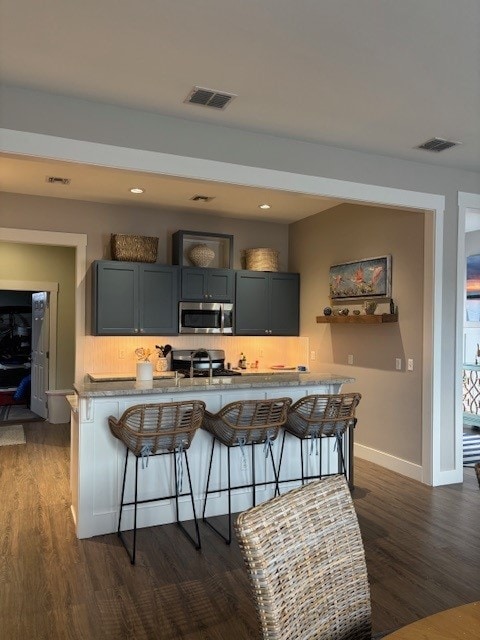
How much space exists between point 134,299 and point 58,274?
2225 mm

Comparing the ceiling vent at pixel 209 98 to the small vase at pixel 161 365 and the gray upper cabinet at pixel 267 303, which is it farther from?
the small vase at pixel 161 365

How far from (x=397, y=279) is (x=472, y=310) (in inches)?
141

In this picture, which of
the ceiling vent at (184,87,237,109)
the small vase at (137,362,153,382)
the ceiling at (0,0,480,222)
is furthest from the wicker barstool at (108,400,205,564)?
the ceiling vent at (184,87,237,109)

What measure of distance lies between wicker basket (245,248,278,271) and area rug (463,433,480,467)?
3.30 meters

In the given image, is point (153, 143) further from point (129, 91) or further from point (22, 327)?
point (22, 327)

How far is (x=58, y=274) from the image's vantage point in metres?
7.63

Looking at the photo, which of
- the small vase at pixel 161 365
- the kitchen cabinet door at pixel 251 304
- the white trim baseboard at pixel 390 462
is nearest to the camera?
the white trim baseboard at pixel 390 462

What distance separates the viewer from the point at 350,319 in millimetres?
5598

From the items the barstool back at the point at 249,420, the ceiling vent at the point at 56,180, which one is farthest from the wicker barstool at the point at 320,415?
the ceiling vent at the point at 56,180

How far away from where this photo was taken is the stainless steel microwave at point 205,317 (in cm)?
632

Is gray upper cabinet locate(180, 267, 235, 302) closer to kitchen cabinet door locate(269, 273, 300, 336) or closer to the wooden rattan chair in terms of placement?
kitchen cabinet door locate(269, 273, 300, 336)

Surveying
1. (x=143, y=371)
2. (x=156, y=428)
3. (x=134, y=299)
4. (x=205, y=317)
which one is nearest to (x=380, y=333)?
(x=205, y=317)

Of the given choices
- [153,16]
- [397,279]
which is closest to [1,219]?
[153,16]

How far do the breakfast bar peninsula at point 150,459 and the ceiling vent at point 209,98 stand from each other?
199 centimetres
